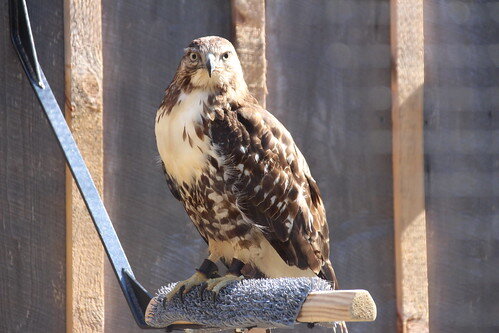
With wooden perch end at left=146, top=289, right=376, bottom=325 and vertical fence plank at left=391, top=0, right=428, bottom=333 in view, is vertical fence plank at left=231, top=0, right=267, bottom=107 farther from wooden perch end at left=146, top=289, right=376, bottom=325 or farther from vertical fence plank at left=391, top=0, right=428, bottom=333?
wooden perch end at left=146, top=289, right=376, bottom=325

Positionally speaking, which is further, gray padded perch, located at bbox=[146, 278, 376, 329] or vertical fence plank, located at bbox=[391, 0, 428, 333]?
vertical fence plank, located at bbox=[391, 0, 428, 333]

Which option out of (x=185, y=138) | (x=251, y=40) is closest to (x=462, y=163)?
(x=251, y=40)

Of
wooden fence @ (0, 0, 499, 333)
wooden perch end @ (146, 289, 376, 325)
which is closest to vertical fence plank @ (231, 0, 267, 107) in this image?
wooden fence @ (0, 0, 499, 333)

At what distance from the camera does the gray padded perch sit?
279 centimetres

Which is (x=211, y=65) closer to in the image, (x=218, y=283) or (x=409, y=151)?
(x=218, y=283)

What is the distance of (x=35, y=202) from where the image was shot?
3.78 m

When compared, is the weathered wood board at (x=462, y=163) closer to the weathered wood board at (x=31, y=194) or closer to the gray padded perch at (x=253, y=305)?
the gray padded perch at (x=253, y=305)

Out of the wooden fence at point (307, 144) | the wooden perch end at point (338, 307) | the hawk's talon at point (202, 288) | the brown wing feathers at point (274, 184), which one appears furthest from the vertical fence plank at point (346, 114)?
the wooden perch end at point (338, 307)

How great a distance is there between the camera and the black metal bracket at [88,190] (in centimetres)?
341

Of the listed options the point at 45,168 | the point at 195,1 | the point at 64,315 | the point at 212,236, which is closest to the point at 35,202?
the point at 45,168

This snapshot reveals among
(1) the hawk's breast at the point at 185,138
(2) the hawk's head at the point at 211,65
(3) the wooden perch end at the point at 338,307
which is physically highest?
(2) the hawk's head at the point at 211,65

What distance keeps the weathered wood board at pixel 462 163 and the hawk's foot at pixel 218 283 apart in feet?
3.29

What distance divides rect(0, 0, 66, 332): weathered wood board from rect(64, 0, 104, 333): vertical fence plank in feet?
0.20

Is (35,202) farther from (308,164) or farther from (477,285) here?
(477,285)
